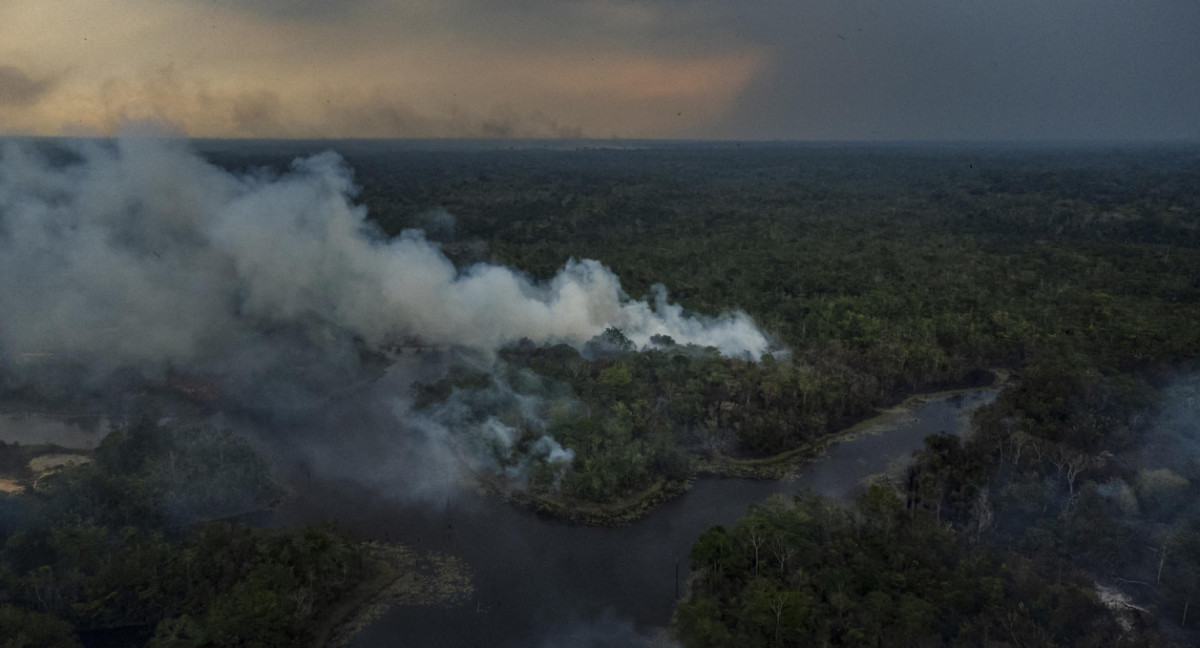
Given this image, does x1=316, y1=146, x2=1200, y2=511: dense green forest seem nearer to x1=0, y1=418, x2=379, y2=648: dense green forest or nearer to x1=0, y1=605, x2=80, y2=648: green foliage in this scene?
x1=0, y1=418, x2=379, y2=648: dense green forest

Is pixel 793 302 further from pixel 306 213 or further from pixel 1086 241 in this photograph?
pixel 1086 241

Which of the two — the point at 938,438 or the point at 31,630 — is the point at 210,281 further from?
the point at 938,438

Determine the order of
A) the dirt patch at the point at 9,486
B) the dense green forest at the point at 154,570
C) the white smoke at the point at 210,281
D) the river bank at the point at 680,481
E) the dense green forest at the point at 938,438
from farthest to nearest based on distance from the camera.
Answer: the white smoke at the point at 210,281 < the dirt patch at the point at 9,486 < the river bank at the point at 680,481 < the dense green forest at the point at 938,438 < the dense green forest at the point at 154,570

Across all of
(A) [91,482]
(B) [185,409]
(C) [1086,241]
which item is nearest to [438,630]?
(A) [91,482]

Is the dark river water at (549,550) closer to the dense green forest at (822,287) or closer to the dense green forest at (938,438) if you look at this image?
the dense green forest at (938,438)

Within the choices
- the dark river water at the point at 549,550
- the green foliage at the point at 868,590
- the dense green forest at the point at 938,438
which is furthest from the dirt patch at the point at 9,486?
the green foliage at the point at 868,590

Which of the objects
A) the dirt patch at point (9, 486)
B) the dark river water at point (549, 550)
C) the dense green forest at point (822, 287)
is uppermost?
the dense green forest at point (822, 287)

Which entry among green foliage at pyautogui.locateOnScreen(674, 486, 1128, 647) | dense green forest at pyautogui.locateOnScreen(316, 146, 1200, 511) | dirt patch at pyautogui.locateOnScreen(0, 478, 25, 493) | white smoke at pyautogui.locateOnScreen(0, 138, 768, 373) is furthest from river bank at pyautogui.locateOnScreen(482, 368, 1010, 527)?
dirt patch at pyautogui.locateOnScreen(0, 478, 25, 493)

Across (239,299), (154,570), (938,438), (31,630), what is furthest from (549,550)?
(239,299)
